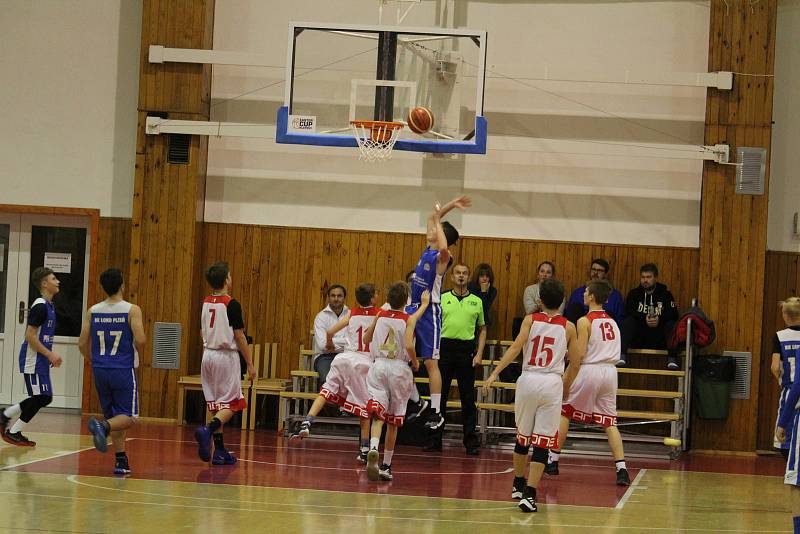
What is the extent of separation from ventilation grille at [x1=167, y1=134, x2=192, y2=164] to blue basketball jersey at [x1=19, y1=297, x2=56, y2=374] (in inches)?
163

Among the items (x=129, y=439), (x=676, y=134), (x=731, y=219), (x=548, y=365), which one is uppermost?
(x=676, y=134)

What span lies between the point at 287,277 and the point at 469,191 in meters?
2.79

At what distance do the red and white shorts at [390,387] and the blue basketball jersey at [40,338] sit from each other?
3.36 meters

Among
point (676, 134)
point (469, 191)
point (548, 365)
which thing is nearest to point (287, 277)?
point (469, 191)

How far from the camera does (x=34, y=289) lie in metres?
15.0

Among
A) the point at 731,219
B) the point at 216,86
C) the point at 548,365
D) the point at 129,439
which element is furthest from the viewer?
the point at 216,86

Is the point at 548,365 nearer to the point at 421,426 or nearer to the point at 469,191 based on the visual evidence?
the point at 421,426

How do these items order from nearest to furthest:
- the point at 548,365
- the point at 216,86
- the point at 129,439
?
the point at 548,365
the point at 129,439
the point at 216,86

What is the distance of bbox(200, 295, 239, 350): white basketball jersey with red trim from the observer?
32.5 feet

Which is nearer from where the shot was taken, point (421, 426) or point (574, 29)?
point (421, 426)

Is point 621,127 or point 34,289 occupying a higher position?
point 621,127

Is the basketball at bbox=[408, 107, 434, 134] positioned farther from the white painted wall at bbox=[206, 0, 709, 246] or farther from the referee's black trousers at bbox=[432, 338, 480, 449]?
the white painted wall at bbox=[206, 0, 709, 246]

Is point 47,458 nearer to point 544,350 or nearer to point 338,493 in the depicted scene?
point 338,493

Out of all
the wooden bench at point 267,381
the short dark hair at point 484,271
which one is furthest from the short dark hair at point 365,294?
the short dark hair at point 484,271
